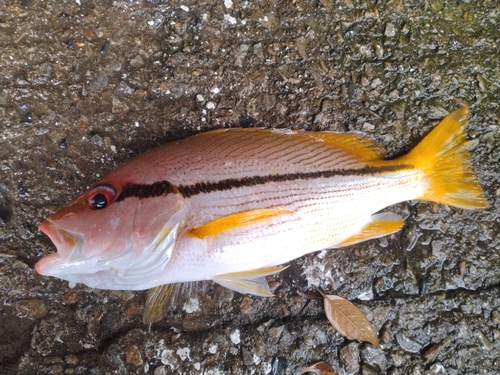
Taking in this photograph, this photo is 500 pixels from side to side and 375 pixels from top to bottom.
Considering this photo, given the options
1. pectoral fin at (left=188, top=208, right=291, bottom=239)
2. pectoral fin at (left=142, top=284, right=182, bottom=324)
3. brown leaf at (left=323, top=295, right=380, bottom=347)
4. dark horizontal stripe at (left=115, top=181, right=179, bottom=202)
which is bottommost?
brown leaf at (left=323, top=295, right=380, bottom=347)

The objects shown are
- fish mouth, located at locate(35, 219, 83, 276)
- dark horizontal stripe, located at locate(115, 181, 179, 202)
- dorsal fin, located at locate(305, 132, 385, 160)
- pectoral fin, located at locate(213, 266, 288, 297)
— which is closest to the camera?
fish mouth, located at locate(35, 219, 83, 276)

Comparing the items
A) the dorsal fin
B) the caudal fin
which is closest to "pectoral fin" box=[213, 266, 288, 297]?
the dorsal fin

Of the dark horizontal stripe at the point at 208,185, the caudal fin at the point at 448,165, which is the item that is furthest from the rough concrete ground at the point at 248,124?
the dark horizontal stripe at the point at 208,185

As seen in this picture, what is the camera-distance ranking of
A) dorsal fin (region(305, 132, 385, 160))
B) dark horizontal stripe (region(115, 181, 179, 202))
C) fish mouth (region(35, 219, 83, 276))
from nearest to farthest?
fish mouth (region(35, 219, 83, 276))
dark horizontal stripe (region(115, 181, 179, 202))
dorsal fin (region(305, 132, 385, 160))

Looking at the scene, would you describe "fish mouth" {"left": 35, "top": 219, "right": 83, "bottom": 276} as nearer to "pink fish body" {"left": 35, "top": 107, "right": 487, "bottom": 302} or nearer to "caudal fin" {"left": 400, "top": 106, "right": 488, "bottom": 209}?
"pink fish body" {"left": 35, "top": 107, "right": 487, "bottom": 302}

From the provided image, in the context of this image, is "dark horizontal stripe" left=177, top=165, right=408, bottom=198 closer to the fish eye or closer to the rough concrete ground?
the fish eye

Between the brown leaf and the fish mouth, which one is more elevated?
the fish mouth

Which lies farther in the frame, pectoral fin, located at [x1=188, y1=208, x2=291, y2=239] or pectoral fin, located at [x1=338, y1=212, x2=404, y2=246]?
pectoral fin, located at [x1=338, y1=212, x2=404, y2=246]

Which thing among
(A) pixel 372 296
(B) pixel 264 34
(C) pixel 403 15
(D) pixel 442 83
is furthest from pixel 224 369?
(C) pixel 403 15

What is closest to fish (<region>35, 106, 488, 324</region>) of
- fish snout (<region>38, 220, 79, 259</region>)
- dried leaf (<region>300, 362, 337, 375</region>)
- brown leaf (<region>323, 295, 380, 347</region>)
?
fish snout (<region>38, 220, 79, 259</region>)
